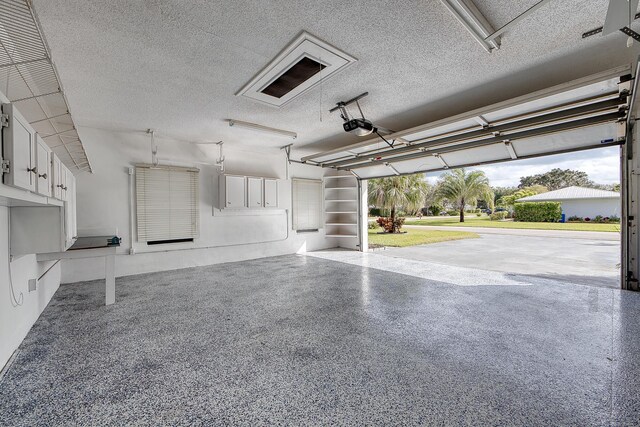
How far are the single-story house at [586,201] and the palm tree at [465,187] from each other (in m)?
4.10

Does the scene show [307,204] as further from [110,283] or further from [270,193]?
[110,283]

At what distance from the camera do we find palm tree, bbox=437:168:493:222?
1891 centimetres

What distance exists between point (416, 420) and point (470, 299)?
256cm

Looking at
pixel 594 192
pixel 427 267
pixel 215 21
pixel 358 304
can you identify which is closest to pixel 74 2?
pixel 215 21

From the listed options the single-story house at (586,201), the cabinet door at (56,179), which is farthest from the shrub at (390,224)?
the single-story house at (586,201)

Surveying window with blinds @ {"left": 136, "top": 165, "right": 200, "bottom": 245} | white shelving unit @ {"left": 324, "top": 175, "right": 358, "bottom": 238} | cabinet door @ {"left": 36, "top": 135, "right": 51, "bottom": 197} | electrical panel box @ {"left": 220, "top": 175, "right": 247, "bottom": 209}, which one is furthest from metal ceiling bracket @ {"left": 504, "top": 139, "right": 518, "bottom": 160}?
window with blinds @ {"left": 136, "top": 165, "right": 200, "bottom": 245}

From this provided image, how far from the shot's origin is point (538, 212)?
18.3 m

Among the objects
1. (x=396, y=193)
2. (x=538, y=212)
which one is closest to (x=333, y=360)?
(x=396, y=193)

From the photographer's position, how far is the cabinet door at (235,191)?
6.11m

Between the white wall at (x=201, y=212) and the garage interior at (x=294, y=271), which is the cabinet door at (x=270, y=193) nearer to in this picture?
the white wall at (x=201, y=212)

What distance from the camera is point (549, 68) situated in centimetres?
299

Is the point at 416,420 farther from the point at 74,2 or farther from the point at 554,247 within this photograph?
the point at 554,247

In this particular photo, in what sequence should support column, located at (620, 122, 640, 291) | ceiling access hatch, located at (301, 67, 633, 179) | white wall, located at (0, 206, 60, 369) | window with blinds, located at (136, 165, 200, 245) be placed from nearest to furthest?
white wall, located at (0, 206, 60, 369), ceiling access hatch, located at (301, 67, 633, 179), support column, located at (620, 122, 640, 291), window with blinds, located at (136, 165, 200, 245)

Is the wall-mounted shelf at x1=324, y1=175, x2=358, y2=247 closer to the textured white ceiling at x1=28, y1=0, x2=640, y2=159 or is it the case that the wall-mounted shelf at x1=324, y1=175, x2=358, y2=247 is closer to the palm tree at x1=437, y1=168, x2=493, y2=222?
the textured white ceiling at x1=28, y1=0, x2=640, y2=159
